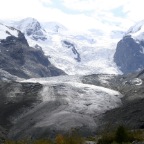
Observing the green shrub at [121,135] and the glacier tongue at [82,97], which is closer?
the green shrub at [121,135]

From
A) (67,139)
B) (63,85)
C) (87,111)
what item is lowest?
(63,85)

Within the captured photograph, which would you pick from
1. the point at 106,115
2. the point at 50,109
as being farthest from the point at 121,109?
the point at 50,109

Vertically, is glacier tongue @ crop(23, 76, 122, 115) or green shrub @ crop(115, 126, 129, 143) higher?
green shrub @ crop(115, 126, 129, 143)

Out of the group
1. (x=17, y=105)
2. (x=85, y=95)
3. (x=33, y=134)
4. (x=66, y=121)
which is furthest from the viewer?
(x=85, y=95)

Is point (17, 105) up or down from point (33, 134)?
down

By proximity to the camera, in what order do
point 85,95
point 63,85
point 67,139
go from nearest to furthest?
point 67,139 < point 85,95 < point 63,85

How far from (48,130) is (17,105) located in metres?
34.8

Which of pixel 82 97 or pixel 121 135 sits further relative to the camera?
pixel 82 97

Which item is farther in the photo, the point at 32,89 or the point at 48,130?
the point at 32,89

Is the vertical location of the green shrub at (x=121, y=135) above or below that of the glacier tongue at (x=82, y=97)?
above

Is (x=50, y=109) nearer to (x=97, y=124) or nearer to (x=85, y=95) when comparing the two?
(x=97, y=124)

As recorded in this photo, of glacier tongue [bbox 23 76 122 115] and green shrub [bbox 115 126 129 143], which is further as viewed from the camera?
glacier tongue [bbox 23 76 122 115]

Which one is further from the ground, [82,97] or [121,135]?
[121,135]

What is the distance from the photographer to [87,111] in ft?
456
